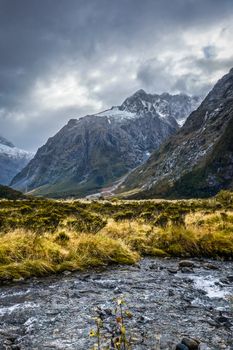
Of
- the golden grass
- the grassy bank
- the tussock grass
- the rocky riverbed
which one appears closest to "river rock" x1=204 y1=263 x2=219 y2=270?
the rocky riverbed

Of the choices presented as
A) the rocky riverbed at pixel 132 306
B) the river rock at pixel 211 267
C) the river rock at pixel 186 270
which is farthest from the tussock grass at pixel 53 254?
the river rock at pixel 211 267

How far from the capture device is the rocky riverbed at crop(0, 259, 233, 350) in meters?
8.52

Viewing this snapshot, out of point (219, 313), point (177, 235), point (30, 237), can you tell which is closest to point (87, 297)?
point (219, 313)

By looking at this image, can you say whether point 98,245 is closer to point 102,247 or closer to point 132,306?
point 102,247

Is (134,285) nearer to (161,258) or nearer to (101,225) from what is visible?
(161,258)

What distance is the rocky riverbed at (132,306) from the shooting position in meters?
8.52

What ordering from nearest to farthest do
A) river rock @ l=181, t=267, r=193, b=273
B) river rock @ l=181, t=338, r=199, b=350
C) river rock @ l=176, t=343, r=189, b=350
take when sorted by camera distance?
1. river rock @ l=176, t=343, r=189, b=350
2. river rock @ l=181, t=338, r=199, b=350
3. river rock @ l=181, t=267, r=193, b=273

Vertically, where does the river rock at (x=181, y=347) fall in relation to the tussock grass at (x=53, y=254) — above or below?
below

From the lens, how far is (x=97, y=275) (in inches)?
590

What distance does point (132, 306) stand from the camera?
1072cm

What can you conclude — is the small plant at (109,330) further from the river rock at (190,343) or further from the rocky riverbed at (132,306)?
the river rock at (190,343)

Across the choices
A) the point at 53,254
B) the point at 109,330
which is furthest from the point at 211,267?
the point at 109,330

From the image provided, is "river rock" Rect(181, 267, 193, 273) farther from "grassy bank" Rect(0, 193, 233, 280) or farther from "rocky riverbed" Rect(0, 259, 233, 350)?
"grassy bank" Rect(0, 193, 233, 280)

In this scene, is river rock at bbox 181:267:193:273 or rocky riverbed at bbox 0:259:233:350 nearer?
rocky riverbed at bbox 0:259:233:350
